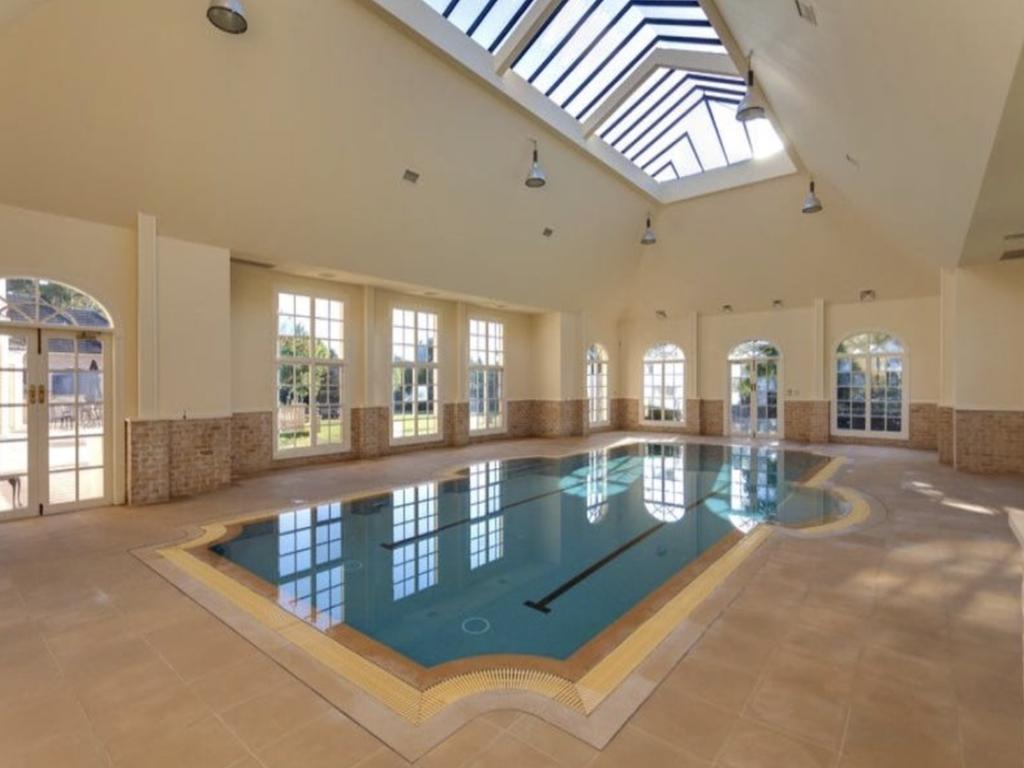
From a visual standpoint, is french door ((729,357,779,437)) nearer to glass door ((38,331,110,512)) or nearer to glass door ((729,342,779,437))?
glass door ((729,342,779,437))

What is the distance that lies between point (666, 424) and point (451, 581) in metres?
10.9

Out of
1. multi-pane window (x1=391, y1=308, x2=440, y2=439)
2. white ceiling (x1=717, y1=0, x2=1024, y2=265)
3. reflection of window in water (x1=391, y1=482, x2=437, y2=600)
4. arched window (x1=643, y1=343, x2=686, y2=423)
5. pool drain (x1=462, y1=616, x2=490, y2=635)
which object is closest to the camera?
white ceiling (x1=717, y1=0, x2=1024, y2=265)

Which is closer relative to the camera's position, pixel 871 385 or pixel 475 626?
pixel 475 626

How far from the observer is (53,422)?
212 inches

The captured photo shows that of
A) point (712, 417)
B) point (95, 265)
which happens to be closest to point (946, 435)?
point (712, 417)

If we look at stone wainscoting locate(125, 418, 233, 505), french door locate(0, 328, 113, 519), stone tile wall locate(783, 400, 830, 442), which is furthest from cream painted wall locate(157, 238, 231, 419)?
stone tile wall locate(783, 400, 830, 442)

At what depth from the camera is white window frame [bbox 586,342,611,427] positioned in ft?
44.4

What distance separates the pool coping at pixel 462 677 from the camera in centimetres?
215

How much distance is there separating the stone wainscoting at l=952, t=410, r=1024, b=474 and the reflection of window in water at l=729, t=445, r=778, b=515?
8.49ft

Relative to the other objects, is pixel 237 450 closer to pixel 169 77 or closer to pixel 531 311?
pixel 169 77

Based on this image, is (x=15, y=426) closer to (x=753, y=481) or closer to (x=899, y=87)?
(x=899, y=87)

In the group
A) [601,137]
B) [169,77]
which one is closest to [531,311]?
[601,137]

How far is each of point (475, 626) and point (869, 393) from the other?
11.3 meters

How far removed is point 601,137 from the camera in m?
8.40
